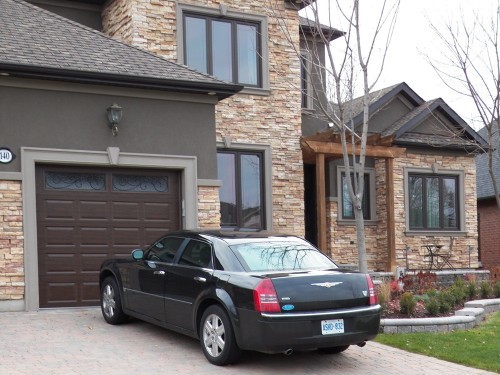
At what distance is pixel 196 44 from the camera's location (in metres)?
16.0

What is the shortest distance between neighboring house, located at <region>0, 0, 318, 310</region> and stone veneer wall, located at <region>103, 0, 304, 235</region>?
2.7 inches

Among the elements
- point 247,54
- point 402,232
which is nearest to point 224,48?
point 247,54

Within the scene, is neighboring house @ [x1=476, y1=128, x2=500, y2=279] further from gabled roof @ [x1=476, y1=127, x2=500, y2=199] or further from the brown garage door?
the brown garage door

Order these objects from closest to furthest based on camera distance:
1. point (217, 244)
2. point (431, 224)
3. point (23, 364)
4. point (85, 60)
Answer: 1. point (23, 364)
2. point (217, 244)
3. point (85, 60)
4. point (431, 224)

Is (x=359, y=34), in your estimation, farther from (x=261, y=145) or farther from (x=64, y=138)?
(x=64, y=138)

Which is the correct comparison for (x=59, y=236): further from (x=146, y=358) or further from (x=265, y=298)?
(x=265, y=298)

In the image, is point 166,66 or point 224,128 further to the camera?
point 224,128

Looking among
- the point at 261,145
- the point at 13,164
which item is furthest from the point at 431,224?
the point at 13,164

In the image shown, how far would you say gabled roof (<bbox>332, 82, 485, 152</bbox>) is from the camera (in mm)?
18641

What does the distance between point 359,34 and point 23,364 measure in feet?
27.3

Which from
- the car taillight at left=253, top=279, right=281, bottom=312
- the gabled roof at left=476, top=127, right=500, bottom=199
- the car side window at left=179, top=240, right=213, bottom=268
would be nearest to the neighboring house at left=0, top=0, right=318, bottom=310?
the car side window at left=179, top=240, right=213, bottom=268

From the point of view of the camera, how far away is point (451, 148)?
19672 millimetres

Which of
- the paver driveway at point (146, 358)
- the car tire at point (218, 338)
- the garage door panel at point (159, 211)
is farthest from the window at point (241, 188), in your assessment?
the car tire at point (218, 338)

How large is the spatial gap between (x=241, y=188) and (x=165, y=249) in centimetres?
668
